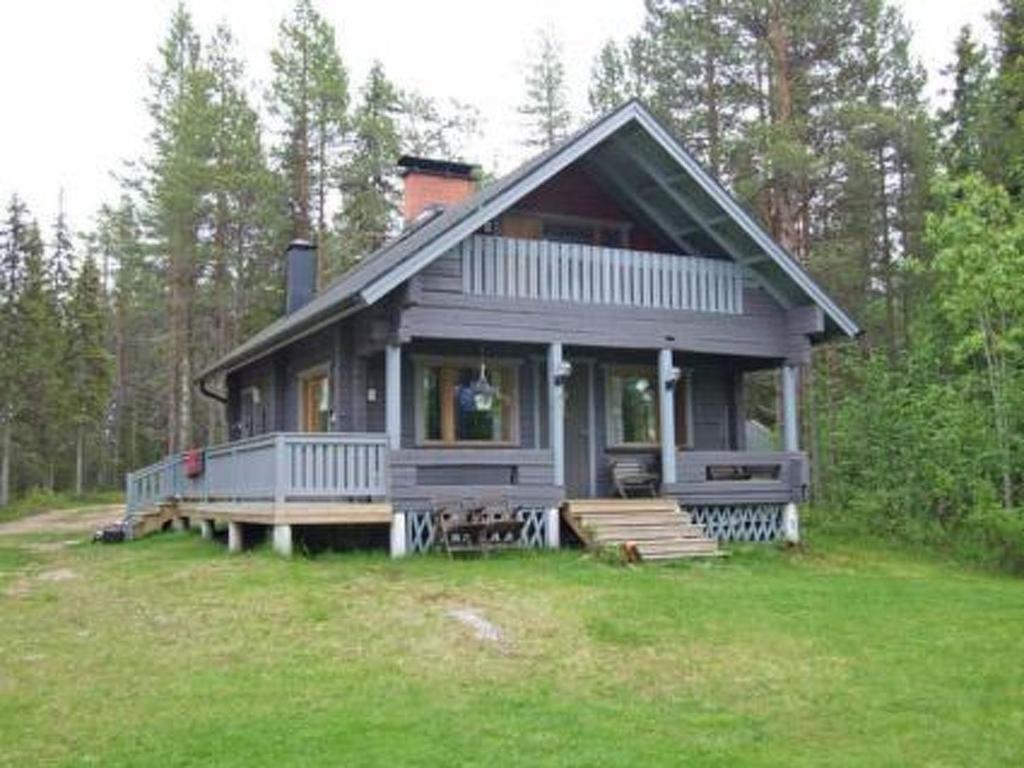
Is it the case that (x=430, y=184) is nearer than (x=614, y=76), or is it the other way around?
(x=430, y=184)

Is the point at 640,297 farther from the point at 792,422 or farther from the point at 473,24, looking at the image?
the point at 473,24

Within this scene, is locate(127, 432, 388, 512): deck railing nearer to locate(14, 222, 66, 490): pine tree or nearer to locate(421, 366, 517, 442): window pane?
locate(421, 366, 517, 442): window pane

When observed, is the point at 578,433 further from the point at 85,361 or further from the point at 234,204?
the point at 85,361

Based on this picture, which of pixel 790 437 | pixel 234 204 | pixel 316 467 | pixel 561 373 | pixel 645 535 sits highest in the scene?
pixel 234 204

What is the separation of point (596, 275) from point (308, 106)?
65.5ft

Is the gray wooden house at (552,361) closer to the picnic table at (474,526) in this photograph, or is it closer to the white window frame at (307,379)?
the white window frame at (307,379)

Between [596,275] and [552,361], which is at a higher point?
[596,275]

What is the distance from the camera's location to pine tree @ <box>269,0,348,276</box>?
105ft

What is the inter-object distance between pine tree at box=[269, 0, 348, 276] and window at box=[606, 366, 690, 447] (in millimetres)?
17159

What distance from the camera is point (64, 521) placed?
92.1 feet

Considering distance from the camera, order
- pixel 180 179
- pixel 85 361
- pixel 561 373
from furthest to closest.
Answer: pixel 85 361 < pixel 180 179 < pixel 561 373

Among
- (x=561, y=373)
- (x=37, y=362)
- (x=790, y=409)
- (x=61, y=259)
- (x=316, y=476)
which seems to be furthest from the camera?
(x=61, y=259)

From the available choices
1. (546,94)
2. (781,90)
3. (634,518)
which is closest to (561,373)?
(634,518)

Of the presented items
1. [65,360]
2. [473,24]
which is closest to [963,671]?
[473,24]
